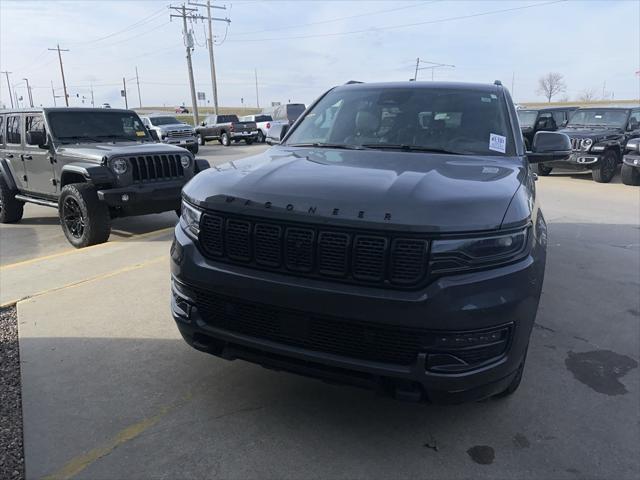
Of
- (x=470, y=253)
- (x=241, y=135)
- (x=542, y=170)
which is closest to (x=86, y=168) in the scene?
(x=470, y=253)

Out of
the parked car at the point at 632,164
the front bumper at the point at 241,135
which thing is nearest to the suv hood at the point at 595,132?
the parked car at the point at 632,164

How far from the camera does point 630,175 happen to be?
12.3 metres

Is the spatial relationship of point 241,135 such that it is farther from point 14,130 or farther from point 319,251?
point 319,251

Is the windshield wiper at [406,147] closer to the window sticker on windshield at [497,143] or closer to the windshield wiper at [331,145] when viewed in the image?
the windshield wiper at [331,145]

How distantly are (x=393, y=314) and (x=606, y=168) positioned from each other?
515 inches

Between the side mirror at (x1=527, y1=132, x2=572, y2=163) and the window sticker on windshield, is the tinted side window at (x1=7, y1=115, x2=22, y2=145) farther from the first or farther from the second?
the side mirror at (x1=527, y1=132, x2=572, y2=163)

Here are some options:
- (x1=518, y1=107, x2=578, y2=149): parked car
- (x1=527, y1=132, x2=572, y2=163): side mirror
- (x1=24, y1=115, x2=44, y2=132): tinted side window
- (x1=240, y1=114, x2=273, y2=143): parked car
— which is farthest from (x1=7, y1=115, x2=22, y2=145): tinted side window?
(x1=240, y1=114, x2=273, y2=143): parked car

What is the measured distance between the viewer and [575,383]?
3277mm

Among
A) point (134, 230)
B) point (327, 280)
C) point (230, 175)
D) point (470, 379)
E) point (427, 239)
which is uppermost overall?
point (230, 175)

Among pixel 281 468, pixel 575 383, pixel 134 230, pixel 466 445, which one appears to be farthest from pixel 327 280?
pixel 134 230

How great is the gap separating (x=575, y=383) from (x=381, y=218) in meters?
2.01

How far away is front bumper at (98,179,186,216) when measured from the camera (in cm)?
655

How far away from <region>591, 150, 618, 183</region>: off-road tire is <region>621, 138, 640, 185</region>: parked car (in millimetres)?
417

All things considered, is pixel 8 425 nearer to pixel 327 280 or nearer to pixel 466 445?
pixel 327 280
